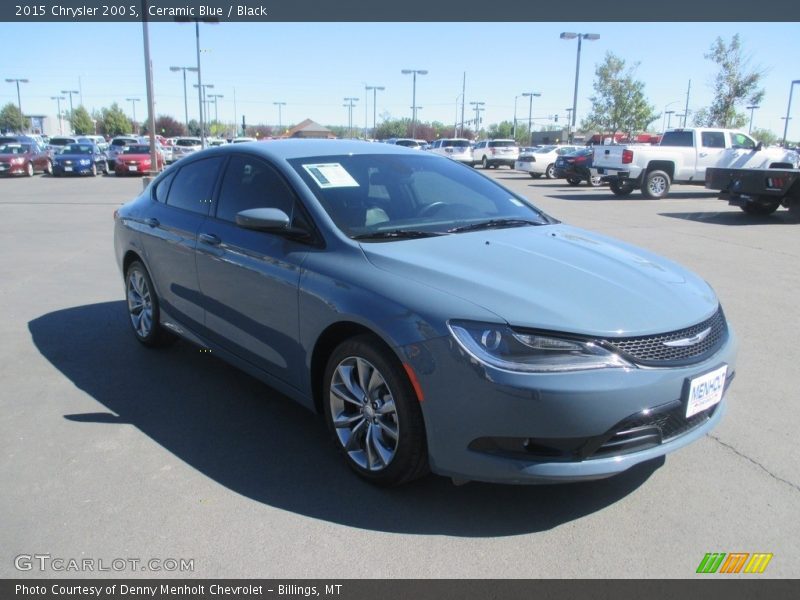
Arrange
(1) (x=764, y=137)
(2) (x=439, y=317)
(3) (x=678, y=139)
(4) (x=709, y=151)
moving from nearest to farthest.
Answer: (2) (x=439, y=317) → (4) (x=709, y=151) → (3) (x=678, y=139) → (1) (x=764, y=137)

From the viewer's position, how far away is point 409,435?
296 cm

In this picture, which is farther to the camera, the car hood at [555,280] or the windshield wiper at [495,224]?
the windshield wiper at [495,224]

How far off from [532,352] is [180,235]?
2934 millimetres

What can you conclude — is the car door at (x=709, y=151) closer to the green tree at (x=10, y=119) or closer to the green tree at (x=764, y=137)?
the green tree at (x=764, y=137)

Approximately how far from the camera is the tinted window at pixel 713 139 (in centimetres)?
2019

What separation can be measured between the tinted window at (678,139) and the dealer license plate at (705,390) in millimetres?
19275

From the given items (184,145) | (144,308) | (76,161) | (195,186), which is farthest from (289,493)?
(184,145)

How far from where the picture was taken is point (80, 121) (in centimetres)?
10656

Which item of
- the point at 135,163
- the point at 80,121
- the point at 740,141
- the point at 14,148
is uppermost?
the point at 80,121

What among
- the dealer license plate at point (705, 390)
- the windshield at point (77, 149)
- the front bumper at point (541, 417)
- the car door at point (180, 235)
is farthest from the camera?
the windshield at point (77, 149)

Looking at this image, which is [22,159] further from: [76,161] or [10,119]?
[10,119]

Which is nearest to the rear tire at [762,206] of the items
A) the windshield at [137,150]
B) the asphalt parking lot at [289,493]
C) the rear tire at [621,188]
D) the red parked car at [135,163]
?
the rear tire at [621,188]
